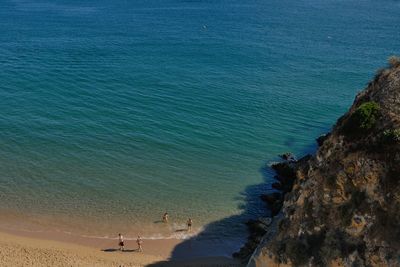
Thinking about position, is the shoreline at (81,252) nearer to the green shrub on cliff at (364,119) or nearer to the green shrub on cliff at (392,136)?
the green shrub on cliff at (364,119)

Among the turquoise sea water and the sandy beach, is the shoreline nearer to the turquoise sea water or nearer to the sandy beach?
the sandy beach

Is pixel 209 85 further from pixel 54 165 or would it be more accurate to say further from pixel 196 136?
pixel 54 165

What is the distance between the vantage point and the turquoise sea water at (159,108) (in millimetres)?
43219

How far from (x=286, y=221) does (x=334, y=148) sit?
4972 mm

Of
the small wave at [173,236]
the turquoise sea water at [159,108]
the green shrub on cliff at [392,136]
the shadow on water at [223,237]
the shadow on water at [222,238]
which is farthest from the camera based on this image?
the turquoise sea water at [159,108]

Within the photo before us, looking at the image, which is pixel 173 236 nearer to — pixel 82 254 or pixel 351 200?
pixel 82 254

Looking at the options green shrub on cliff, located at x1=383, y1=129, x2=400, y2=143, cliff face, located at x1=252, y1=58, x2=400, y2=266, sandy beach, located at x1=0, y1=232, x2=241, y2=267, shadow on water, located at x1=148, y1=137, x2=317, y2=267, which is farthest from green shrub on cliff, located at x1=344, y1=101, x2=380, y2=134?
sandy beach, located at x1=0, y1=232, x2=241, y2=267

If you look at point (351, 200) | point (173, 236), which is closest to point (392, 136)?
point (351, 200)

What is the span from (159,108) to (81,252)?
30331mm

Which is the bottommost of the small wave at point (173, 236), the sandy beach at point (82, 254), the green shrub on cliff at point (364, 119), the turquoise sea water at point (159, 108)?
the sandy beach at point (82, 254)

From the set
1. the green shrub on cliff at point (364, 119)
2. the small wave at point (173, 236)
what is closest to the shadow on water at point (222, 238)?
the small wave at point (173, 236)

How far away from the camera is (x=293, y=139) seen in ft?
186

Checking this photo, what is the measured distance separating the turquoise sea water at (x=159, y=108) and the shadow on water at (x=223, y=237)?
0.29m

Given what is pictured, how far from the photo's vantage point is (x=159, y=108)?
63.0 m
